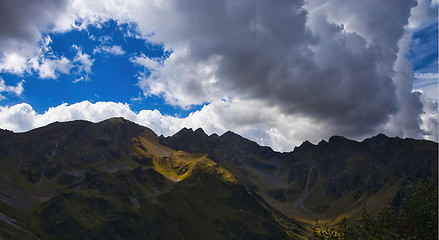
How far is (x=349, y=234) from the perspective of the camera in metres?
34.8

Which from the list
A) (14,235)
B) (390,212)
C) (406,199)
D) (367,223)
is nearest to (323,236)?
(367,223)

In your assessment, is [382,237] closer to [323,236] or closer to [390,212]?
[390,212]

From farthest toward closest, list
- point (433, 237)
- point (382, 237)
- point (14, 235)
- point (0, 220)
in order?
point (0, 220), point (14, 235), point (382, 237), point (433, 237)

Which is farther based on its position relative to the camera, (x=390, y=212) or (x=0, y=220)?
(x=0, y=220)

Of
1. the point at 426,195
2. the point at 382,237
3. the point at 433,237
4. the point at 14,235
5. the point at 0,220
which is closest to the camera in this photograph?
the point at 433,237

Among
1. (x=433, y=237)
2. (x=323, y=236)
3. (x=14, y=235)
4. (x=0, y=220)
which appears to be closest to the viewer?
(x=433, y=237)

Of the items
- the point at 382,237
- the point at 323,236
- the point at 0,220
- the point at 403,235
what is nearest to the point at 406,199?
the point at 403,235

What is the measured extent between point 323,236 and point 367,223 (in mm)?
5525

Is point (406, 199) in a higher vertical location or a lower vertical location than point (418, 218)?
higher

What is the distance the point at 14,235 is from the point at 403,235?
22528cm

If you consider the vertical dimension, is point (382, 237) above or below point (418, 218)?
below

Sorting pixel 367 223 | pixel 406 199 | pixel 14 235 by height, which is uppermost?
pixel 406 199

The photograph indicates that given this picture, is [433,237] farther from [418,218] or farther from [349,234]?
[349,234]

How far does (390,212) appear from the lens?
32.5 meters
